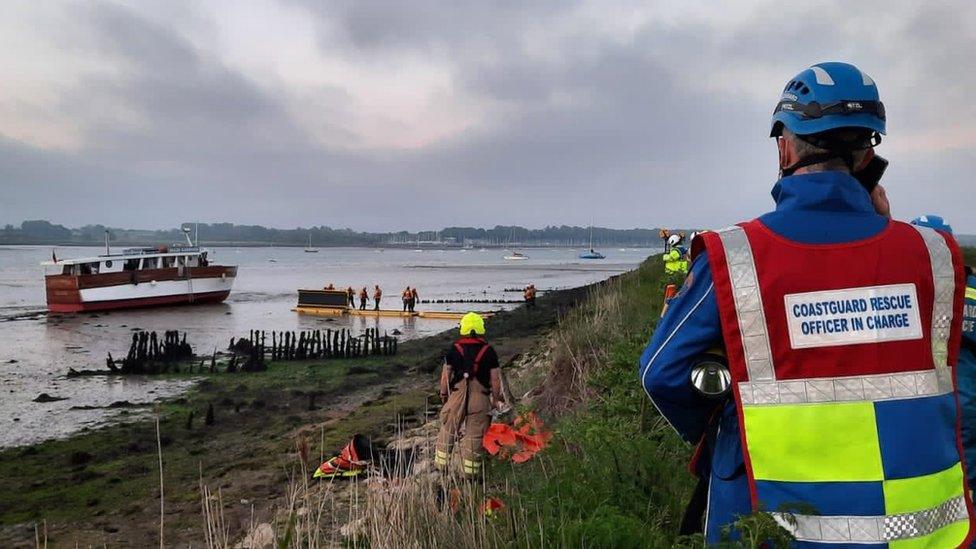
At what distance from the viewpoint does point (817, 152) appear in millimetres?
1874

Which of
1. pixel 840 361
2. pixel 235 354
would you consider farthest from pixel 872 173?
pixel 235 354

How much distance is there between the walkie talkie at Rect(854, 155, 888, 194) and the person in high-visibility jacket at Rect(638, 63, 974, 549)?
22cm

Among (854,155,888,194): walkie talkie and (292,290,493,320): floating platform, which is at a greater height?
(854,155,888,194): walkie talkie

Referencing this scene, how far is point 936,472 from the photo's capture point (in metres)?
1.73

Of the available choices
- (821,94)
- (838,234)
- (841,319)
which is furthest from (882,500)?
(821,94)

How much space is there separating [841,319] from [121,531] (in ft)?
27.2

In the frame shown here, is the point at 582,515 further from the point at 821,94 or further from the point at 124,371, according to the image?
the point at 124,371

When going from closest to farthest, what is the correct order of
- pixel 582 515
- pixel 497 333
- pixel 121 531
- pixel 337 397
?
pixel 582 515 → pixel 121 531 → pixel 337 397 → pixel 497 333

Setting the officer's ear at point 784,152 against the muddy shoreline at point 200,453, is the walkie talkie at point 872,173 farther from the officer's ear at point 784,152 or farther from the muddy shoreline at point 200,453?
the muddy shoreline at point 200,453


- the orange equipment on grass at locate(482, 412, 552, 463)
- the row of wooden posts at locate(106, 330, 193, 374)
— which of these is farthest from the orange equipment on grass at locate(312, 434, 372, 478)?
the row of wooden posts at locate(106, 330, 193, 374)

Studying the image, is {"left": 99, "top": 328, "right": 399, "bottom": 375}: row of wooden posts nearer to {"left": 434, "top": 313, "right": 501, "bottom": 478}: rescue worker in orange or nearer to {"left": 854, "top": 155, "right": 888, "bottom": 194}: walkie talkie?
{"left": 434, "top": 313, "right": 501, "bottom": 478}: rescue worker in orange

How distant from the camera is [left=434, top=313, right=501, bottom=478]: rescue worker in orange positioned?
6.81 metres

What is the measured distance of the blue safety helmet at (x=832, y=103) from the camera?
72.6 inches

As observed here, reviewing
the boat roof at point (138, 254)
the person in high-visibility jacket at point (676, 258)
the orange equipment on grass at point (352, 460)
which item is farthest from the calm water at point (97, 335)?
the person in high-visibility jacket at point (676, 258)
